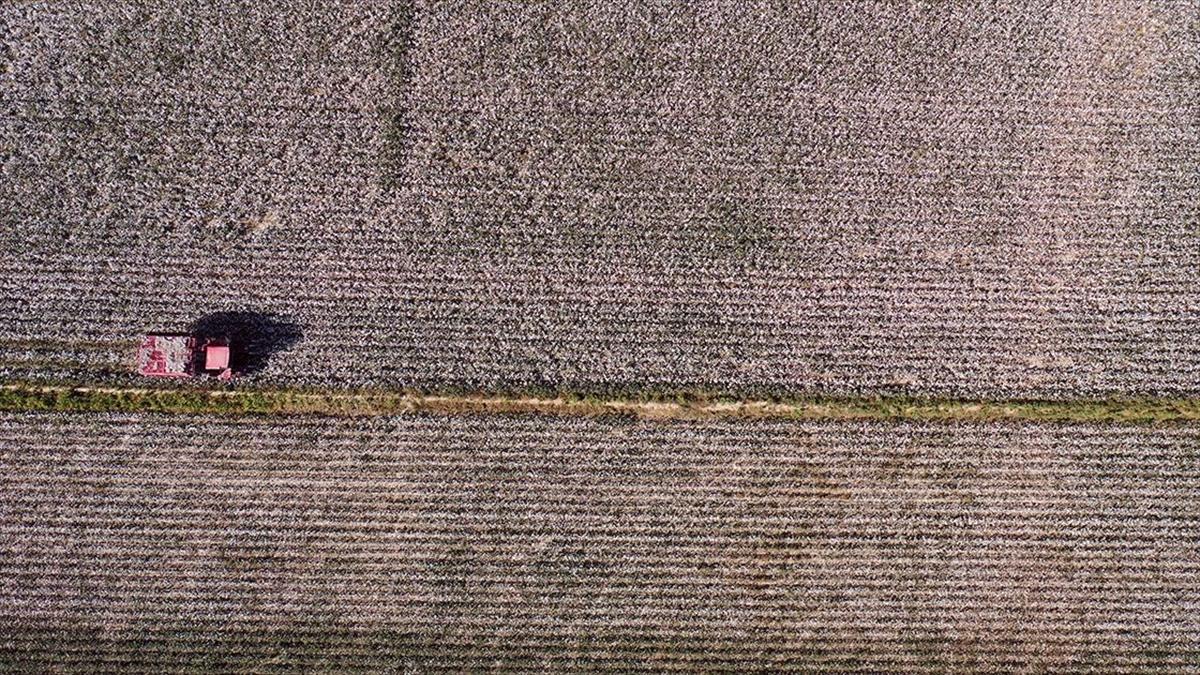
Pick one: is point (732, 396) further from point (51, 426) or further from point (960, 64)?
point (51, 426)

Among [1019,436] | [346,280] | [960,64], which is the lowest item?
[1019,436]

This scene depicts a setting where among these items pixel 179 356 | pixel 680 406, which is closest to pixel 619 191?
pixel 680 406

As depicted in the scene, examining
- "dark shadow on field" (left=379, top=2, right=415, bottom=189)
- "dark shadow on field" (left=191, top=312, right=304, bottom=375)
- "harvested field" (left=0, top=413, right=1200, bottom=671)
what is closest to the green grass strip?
"harvested field" (left=0, top=413, right=1200, bottom=671)

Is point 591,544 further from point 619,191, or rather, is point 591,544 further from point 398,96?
point 398,96

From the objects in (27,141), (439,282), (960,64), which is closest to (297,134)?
(439,282)

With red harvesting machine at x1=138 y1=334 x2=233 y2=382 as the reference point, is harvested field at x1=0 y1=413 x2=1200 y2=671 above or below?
below

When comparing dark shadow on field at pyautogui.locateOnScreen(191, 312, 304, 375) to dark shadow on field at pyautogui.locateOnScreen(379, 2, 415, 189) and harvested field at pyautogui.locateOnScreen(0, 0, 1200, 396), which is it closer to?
harvested field at pyautogui.locateOnScreen(0, 0, 1200, 396)

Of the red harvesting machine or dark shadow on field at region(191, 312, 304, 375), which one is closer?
the red harvesting machine
